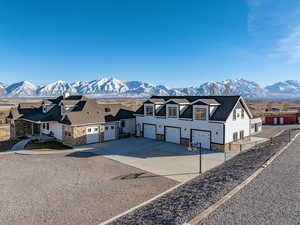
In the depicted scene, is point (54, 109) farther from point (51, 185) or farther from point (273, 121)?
point (273, 121)

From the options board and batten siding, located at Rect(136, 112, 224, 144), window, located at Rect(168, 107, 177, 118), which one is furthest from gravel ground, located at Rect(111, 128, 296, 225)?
window, located at Rect(168, 107, 177, 118)

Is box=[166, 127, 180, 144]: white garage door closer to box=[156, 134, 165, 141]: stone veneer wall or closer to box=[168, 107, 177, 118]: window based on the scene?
box=[156, 134, 165, 141]: stone veneer wall

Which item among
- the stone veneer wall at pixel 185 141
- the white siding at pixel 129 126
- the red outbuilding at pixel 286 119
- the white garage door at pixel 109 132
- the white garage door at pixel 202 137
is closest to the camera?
the white garage door at pixel 202 137

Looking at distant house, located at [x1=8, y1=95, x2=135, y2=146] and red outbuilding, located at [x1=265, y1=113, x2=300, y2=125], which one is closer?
distant house, located at [x1=8, y1=95, x2=135, y2=146]

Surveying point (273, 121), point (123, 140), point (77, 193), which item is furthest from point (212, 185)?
point (273, 121)

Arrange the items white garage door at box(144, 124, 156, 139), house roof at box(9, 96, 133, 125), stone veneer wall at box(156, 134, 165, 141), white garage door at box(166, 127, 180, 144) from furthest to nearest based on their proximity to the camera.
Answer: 1. white garage door at box(144, 124, 156, 139)
2. stone veneer wall at box(156, 134, 165, 141)
3. house roof at box(9, 96, 133, 125)
4. white garage door at box(166, 127, 180, 144)

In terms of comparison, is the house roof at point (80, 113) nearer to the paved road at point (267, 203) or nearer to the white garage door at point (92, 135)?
the white garage door at point (92, 135)

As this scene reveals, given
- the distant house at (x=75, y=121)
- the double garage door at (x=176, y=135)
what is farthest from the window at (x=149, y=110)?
the distant house at (x=75, y=121)
